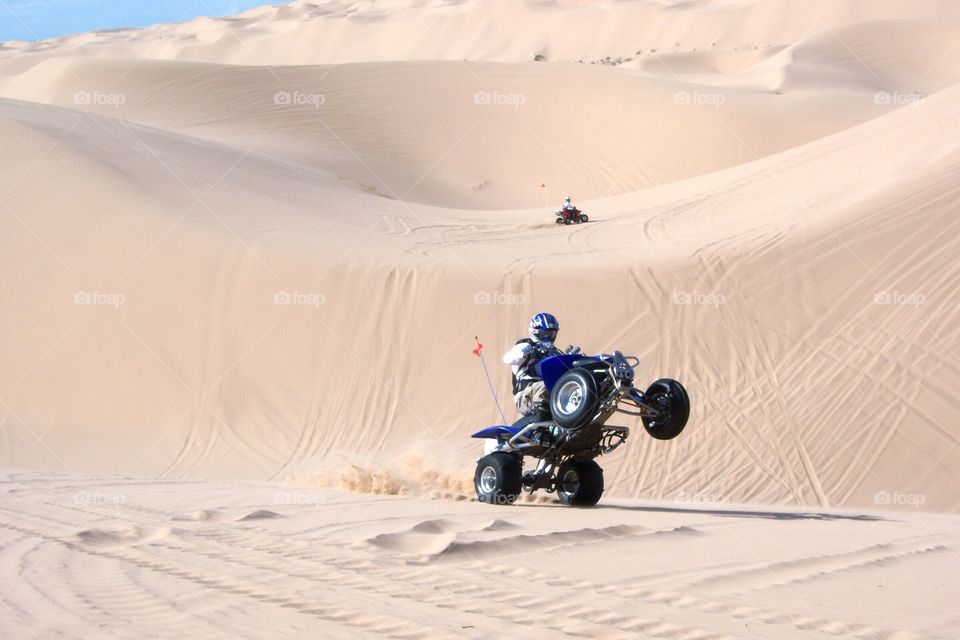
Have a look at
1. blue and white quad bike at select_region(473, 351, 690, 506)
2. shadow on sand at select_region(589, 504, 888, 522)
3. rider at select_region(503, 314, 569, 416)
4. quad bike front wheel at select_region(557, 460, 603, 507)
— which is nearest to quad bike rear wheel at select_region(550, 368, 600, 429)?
blue and white quad bike at select_region(473, 351, 690, 506)

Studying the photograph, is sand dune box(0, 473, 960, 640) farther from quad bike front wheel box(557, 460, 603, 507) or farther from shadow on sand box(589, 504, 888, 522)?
quad bike front wheel box(557, 460, 603, 507)

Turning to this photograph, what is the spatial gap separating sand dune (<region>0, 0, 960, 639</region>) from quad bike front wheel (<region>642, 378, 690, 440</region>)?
0.75 metres

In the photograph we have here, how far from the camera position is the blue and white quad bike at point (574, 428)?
29.3ft

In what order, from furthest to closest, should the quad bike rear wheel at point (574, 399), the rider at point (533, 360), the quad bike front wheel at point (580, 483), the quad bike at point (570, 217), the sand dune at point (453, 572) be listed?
the quad bike at point (570, 217) < the quad bike front wheel at point (580, 483) < the rider at point (533, 360) < the quad bike rear wheel at point (574, 399) < the sand dune at point (453, 572)

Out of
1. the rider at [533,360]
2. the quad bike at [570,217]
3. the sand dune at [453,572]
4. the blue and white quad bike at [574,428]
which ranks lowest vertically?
the sand dune at [453,572]

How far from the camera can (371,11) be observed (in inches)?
4331

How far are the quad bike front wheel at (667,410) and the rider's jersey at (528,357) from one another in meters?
1.00

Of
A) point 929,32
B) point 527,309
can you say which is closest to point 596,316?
point 527,309

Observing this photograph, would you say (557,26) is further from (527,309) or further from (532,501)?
(532,501)

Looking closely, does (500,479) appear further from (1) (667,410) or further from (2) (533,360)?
(1) (667,410)

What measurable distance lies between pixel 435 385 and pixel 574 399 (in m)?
7.92

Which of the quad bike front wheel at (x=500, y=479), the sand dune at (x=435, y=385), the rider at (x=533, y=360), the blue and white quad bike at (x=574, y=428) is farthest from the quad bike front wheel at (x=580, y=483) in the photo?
the rider at (x=533, y=360)

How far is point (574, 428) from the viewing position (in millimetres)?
9008

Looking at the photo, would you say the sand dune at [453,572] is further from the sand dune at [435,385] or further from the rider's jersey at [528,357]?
the rider's jersey at [528,357]
